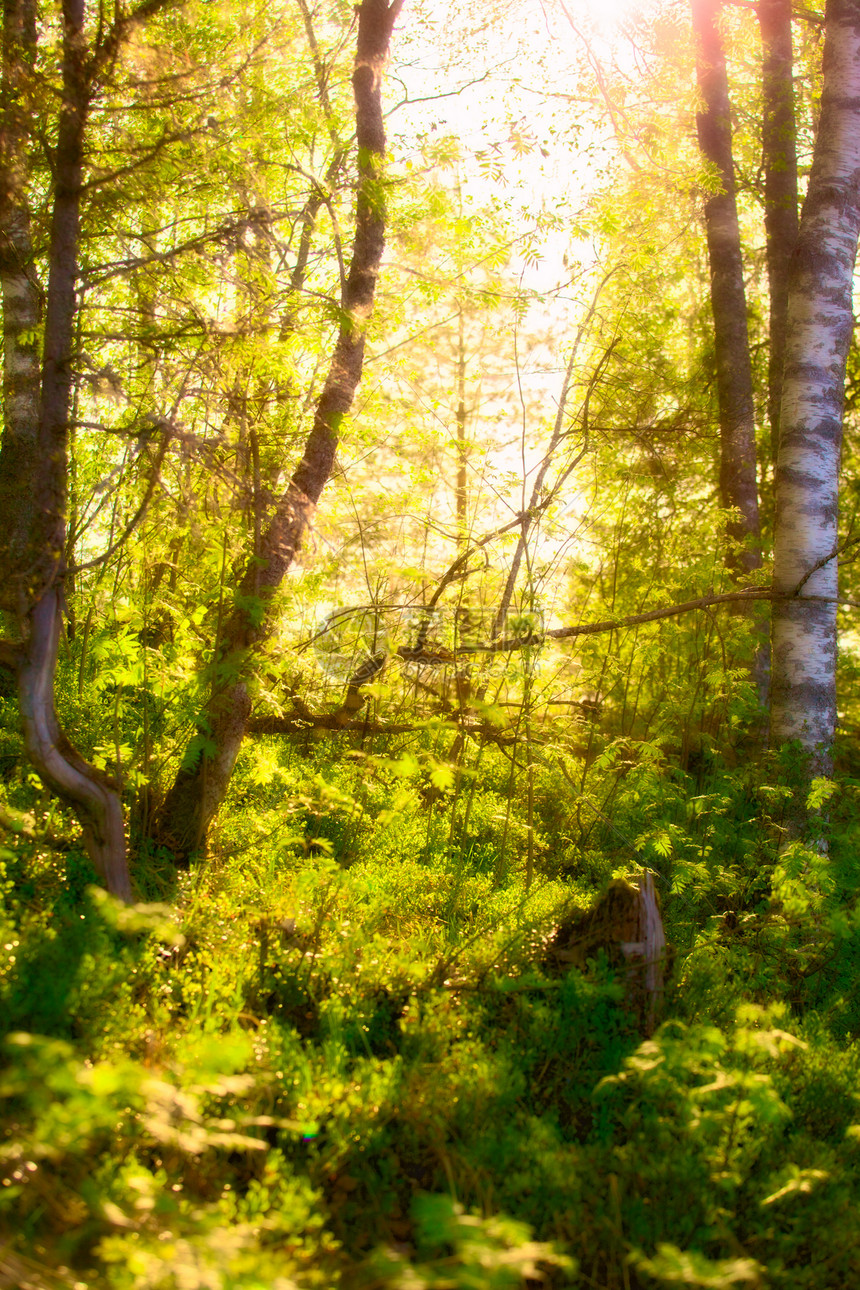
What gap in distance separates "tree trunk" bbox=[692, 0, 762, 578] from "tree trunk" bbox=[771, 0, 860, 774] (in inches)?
98.5

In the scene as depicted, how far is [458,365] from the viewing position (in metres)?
12.8

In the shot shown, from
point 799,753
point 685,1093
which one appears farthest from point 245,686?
point 799,753

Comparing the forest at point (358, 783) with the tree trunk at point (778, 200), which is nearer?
the forest at point (358, 783)

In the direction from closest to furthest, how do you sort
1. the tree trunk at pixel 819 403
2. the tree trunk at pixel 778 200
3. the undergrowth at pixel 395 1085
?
the undergrowth at pixel 395 1085 < the tree trunk at pixel 819 403 < the tree trunk at pixel 778 200

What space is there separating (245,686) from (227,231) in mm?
2275

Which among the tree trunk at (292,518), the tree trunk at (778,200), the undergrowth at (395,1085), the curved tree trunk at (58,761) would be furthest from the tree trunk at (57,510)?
the tree trunk at (778,200)

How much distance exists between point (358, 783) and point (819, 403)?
4210mm

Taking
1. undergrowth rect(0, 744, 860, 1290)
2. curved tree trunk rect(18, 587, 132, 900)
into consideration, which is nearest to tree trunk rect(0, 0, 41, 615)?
curved tree trunk rect(18, 587, 132, 900)

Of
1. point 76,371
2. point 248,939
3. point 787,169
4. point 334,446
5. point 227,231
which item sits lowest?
point 248,939

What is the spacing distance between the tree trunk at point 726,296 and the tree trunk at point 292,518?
15.8 feet

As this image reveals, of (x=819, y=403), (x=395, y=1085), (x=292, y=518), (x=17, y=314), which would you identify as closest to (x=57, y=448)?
(x=292, y=518)

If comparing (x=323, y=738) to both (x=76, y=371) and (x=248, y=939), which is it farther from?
(x=76, y=371)

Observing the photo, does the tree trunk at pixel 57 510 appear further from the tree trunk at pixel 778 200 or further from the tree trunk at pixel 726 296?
the tree trunk at pixel 778 200

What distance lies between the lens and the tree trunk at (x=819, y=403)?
18.1 feet
